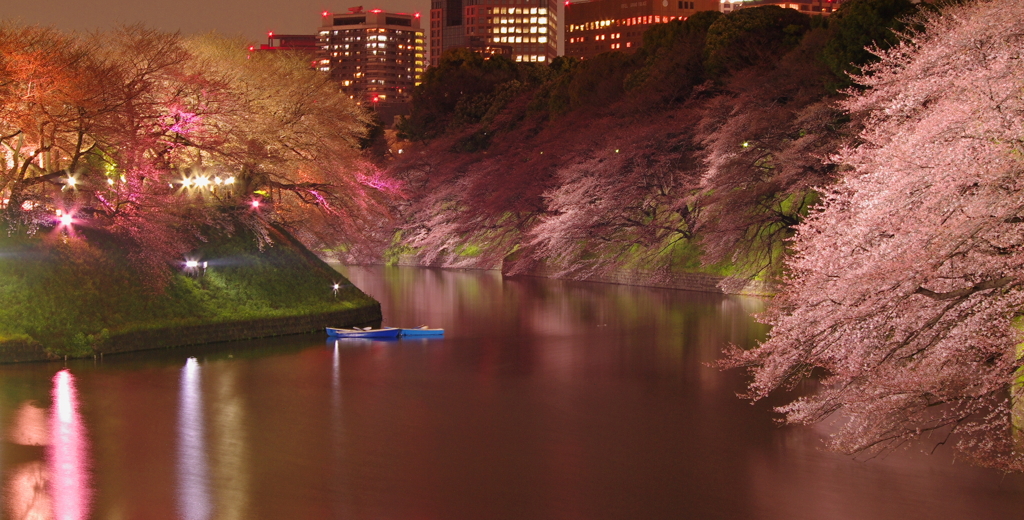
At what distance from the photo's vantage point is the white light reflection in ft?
30.5

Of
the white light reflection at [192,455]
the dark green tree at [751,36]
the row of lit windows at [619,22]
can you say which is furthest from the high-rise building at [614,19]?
the white light reflection at [192,455]

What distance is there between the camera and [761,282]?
100ft

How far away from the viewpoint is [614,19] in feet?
411

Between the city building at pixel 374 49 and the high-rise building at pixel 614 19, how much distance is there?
1370 inches

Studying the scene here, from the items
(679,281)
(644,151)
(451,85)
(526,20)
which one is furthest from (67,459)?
(526,20)

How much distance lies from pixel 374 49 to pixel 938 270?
15459 cm

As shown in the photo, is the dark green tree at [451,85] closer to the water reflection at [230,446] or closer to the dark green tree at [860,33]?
the dark green tree at [860,33]

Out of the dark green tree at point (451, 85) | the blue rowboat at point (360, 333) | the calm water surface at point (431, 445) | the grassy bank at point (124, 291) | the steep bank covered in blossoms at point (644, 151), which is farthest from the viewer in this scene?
the dark green tree at point (451, 85)

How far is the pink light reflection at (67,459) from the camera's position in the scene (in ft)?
30.1

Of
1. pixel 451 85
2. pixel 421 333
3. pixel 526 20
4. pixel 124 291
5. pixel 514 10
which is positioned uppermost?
pixel 514 10

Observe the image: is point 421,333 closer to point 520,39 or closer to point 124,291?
point 124,291

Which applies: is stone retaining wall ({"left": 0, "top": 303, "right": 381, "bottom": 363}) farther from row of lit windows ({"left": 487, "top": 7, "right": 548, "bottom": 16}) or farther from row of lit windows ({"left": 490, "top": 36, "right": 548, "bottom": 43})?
row of lit windows ({"left": 487, "top": 7, "right": 548, "bottom": 16})

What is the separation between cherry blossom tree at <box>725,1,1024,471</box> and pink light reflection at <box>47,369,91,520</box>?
7631 mm

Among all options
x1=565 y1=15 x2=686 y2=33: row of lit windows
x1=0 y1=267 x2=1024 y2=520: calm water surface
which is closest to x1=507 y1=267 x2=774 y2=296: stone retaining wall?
x1=0 y1=267 x2=1024 y2=520: calm water surface
